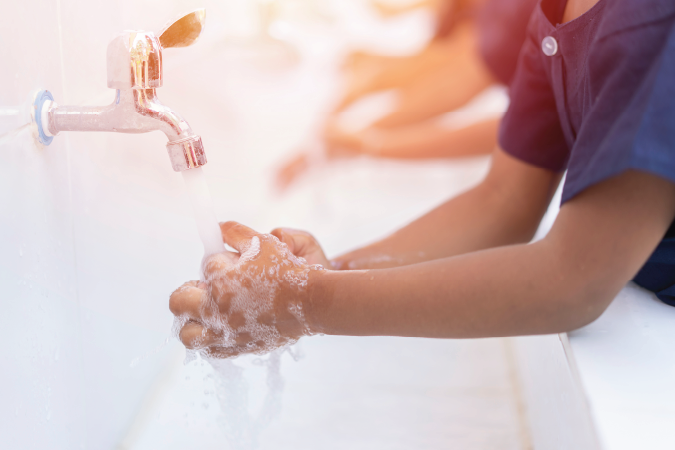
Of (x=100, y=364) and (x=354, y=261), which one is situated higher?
(x=354, y=261)

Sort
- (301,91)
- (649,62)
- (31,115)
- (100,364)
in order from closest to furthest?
(649,62)
(31,115)
(100,364)
(301,91)

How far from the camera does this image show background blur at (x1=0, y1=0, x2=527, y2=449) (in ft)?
1.47

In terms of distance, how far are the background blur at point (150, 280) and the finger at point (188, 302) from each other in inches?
4.3

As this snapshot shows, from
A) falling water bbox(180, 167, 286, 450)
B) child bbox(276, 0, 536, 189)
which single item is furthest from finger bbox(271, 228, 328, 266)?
child bbox(276, 0, 536, 189)

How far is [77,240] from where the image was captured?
544mm

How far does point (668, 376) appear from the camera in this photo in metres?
0.40

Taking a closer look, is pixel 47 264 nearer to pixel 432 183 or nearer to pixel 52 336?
pixel 52 336

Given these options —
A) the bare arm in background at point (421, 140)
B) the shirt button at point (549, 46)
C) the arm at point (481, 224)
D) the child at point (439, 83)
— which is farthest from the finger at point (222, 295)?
the bare arm in background at point (421, 140)

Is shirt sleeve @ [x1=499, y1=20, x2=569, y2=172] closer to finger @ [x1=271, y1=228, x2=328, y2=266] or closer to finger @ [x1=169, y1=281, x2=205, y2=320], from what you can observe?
finger @ [x1=271, y1=228, x2=328, y2=266]

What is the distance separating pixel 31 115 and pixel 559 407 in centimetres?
51

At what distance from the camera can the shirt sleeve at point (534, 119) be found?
62 cm

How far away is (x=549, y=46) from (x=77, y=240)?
1.65ft

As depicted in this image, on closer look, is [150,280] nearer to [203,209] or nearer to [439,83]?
[203,209]

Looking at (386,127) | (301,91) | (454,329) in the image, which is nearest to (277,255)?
(454,329)
